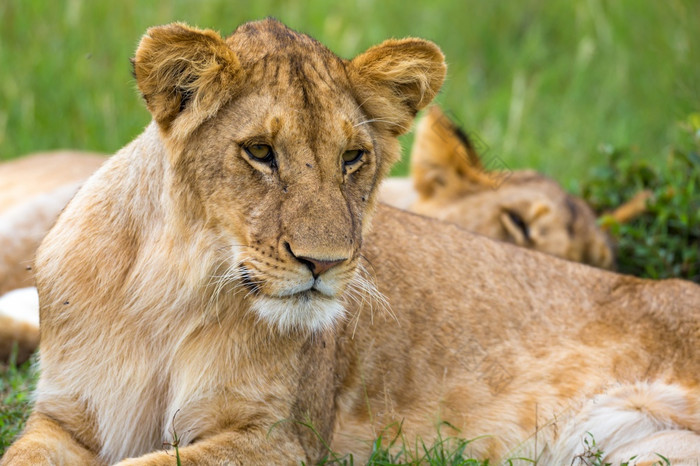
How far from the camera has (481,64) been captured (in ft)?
32.1

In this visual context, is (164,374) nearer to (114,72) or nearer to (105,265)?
(105,265)

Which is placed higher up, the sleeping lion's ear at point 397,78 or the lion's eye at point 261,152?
the sleeping lion's ear at point 397,78

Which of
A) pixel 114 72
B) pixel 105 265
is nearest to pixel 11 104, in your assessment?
pixel 114 72

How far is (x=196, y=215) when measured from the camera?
295 cm

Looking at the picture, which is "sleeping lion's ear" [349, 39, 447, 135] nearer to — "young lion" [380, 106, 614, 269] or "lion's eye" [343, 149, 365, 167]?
"lion's eye" [343, 149, 365, 167]

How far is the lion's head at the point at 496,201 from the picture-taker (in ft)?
19.2

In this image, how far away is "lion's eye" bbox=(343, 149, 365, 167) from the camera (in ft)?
9.72

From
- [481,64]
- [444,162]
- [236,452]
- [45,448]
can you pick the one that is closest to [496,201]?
[444,162]

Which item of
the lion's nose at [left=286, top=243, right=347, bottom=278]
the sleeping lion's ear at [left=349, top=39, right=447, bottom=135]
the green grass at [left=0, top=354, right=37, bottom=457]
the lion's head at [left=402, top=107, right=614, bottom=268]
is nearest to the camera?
the lion's nose at [left=286, top=243, right=347, bottom=278]

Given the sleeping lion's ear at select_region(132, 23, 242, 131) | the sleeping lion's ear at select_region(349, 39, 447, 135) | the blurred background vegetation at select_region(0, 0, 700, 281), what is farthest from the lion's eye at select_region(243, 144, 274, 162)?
the blurred background vegetation at select_region(0, 0, 700, 281)

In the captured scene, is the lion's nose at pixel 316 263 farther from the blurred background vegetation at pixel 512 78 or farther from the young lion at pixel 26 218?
the blurred background vegetation at pixel 512 78

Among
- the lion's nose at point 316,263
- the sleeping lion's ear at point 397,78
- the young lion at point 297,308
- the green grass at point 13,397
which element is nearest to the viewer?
the lion's nose at point 316,263

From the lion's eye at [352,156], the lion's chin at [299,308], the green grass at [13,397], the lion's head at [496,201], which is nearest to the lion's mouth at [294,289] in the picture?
the lion's chin at [299,308]

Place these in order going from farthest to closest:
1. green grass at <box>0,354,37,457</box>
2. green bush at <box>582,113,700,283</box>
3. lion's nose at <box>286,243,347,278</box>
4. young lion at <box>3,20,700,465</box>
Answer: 1. green bush at <box>582,113,700,283</box>
2. green grass at <box>0,354,37,457</box>
3. young lion at <box>3,20,700,465</box>
4. lion's nose at <box>286,243,347,278</box>
